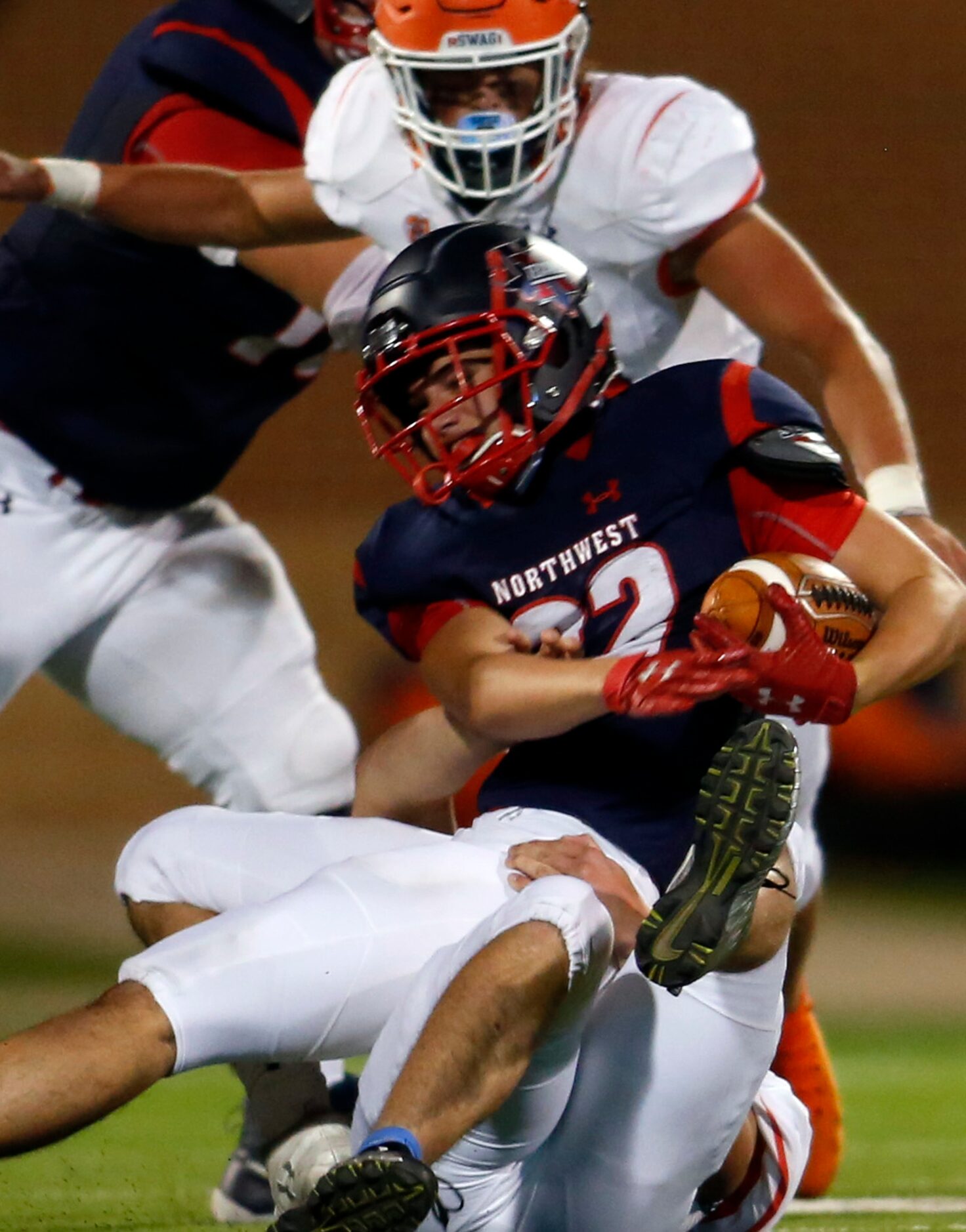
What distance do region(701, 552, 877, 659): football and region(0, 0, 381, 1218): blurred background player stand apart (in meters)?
1.23

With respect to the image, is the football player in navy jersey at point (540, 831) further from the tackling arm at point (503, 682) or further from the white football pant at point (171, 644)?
the white football pant at point (171, 644)

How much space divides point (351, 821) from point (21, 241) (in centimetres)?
140

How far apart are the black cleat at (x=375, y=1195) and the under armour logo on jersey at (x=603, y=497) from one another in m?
0.70

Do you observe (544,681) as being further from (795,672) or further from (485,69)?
(485,69)

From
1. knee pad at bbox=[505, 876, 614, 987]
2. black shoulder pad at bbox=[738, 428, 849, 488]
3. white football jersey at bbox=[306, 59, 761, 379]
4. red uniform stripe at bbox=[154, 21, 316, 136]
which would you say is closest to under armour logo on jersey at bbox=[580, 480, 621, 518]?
black shoulder pad at bbox=[738, 428, 849, 488]

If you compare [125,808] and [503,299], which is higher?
[503,299]

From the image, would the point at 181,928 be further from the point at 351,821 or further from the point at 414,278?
the point at 414,278

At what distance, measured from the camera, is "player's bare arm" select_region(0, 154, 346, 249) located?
2553 millimetres

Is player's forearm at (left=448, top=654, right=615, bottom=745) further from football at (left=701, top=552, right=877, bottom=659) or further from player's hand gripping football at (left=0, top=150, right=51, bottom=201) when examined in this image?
player's hand gripping football at (left=0, top=150, right=51, bottom=201)

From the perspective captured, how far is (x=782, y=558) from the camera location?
5.57 feet

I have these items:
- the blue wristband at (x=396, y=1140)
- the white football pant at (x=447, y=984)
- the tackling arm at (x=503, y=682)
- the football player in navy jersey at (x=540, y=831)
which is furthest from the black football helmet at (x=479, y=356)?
the blue wristband at (x=396, y=1140)

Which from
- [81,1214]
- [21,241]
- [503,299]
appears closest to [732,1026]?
[503,299]

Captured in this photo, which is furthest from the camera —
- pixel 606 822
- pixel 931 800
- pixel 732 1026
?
→ pixel 931 800

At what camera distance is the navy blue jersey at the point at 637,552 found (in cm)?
179
